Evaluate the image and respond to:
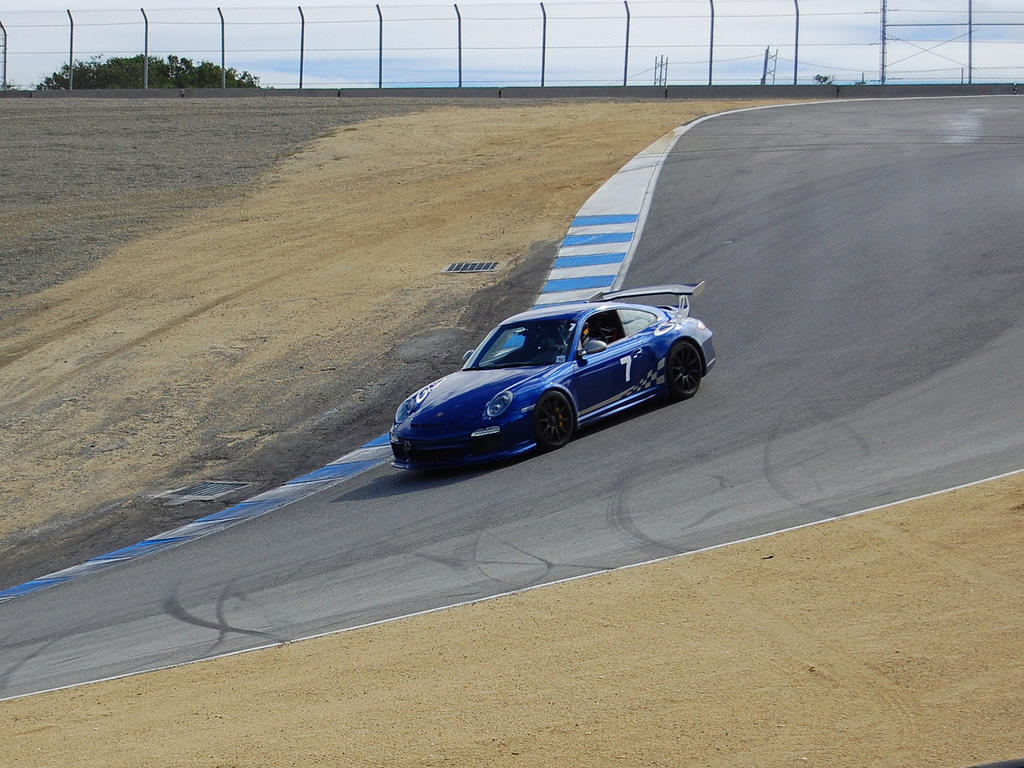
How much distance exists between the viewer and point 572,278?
1884cm

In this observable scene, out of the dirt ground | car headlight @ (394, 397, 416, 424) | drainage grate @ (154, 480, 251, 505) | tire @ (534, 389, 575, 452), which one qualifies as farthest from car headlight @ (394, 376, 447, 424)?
drainage grate @ (154, 480, 251, 505)

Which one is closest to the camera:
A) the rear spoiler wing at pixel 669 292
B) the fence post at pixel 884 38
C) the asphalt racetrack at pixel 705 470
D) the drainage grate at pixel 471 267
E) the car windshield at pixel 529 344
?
the asphalt racetrack at pixel 705 470

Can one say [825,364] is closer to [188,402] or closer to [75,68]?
[188,402]

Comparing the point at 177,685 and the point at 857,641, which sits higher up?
the point at 857,641

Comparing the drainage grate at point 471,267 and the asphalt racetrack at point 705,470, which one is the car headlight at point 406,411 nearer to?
the asphalt racetrack at point 705,470

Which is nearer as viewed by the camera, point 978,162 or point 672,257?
point 672,257

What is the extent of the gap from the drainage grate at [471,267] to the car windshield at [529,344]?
7249mm

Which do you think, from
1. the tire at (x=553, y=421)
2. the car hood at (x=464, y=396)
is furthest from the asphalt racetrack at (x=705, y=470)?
the car hood at (x=464, y=396)

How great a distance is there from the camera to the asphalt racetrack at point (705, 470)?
8273mm

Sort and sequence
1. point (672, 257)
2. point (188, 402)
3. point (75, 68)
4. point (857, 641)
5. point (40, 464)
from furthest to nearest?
1. point (75, 68)
2. point (672, 257)
3. point (188, 402)
4. point (40, 464)
5. point (857, 641)

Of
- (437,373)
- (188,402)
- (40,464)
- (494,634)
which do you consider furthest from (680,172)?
(494,634)

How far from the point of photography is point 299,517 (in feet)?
37.2

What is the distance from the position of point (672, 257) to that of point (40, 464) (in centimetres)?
1009

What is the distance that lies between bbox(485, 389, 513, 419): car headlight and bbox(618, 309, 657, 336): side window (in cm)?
193
